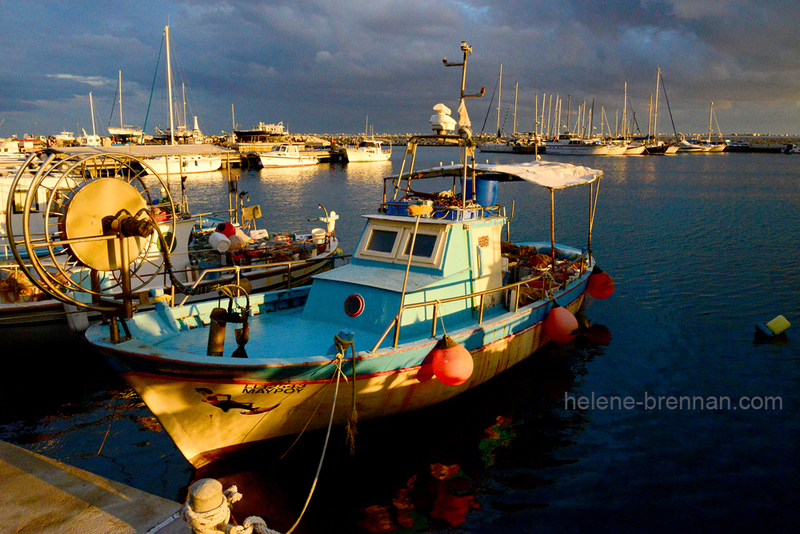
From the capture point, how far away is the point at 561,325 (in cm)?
1144

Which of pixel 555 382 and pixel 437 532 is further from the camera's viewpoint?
pixel 555 382

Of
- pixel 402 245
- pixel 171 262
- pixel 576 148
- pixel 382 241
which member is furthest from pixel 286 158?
pixel 402 245

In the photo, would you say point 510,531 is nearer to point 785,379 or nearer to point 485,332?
point 485,332

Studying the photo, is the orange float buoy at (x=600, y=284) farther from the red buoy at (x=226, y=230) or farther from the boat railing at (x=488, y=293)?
the red buoy at (x=226, y=230)

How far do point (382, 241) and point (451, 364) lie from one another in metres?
3.53

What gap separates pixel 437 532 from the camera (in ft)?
24.6

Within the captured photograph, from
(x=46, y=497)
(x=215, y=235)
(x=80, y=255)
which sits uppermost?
(x=80, y=255)

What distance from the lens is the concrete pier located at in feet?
17.0

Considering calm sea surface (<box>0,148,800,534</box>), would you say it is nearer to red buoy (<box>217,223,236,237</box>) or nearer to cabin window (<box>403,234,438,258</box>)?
cabin window (<box>403,234,438,258</box>)

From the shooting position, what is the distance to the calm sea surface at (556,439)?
7.92 m

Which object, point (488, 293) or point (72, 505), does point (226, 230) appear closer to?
point (488, 293)

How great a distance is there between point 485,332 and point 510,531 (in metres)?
3.59

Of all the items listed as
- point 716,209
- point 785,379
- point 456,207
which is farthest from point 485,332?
point 716,209

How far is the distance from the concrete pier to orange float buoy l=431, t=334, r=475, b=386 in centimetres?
430
